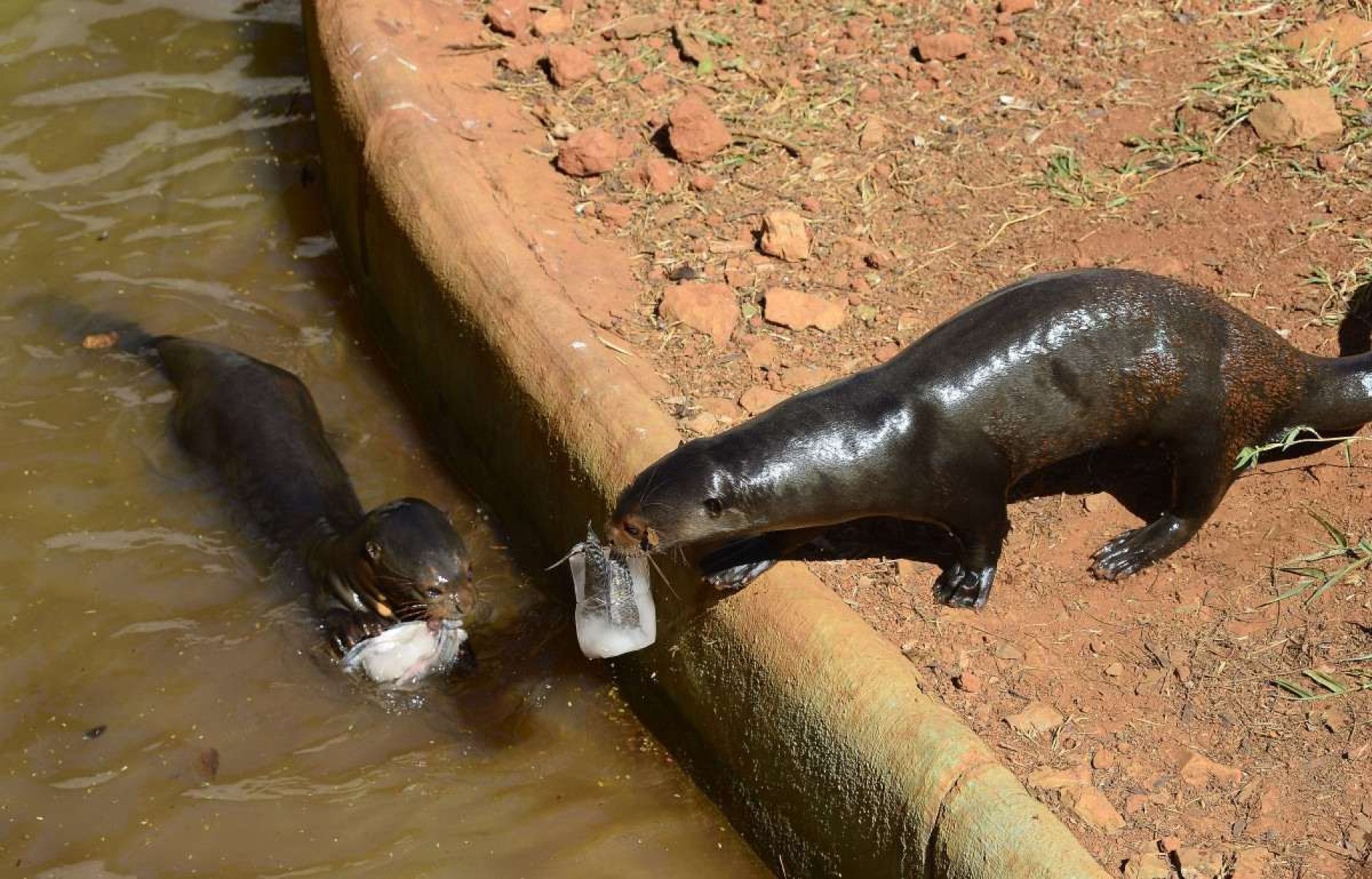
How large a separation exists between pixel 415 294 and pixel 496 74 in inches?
46.6

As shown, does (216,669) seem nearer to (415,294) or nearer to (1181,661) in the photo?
(415,294)

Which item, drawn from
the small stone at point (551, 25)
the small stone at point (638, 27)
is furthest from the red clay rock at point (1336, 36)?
the small stone at point (551, 25)

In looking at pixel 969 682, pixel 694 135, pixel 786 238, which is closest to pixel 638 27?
pixel 694 135

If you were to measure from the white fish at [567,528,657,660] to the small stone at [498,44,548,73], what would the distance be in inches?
102

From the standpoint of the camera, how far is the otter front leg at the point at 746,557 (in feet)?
11.8

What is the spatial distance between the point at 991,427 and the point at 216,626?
251cm

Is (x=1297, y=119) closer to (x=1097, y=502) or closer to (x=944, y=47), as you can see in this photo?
(x=944, y=47)

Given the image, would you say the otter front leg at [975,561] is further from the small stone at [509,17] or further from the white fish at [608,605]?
the small stone at [509,17]

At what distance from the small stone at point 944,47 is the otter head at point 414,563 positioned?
2.63 meters

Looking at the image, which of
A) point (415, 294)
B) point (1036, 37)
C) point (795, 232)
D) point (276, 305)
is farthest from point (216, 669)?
point (1036, 37)

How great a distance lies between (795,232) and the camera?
472cm

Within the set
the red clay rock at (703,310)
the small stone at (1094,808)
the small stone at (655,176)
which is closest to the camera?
the small stone at (1094,808)

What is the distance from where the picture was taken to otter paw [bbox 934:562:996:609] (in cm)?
364

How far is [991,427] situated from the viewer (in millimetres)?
3594
